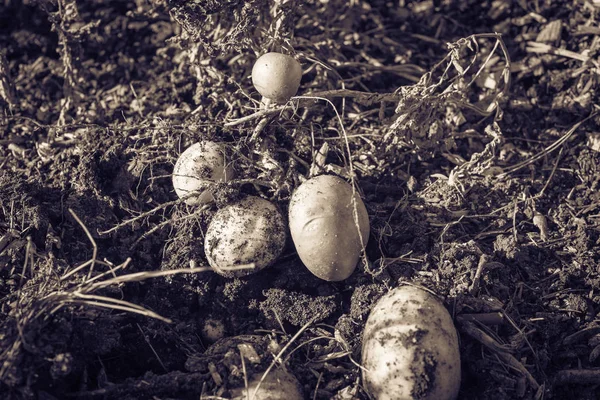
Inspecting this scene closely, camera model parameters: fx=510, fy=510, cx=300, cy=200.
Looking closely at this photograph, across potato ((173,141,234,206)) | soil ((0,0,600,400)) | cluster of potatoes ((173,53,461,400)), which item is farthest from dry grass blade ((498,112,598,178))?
potato ((173,141,234,206))

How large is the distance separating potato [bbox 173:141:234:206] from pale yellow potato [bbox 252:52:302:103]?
41cm

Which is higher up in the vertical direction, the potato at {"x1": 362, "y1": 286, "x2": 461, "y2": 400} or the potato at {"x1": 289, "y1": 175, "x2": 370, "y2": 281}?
the potato at {"x1": 289, "y1": 175, "x2": 370, "y2": 281}

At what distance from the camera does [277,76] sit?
2.69 metres

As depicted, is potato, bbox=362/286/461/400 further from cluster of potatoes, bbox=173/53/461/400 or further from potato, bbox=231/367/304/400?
potato, bbox=231/367/304/400

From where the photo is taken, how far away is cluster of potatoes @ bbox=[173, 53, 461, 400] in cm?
217

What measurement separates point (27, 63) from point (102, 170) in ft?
4.20

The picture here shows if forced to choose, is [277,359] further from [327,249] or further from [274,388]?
[327,249]

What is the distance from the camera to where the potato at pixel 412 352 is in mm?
2146

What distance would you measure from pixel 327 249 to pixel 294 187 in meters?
0.50

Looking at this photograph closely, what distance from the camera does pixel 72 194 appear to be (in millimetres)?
2887

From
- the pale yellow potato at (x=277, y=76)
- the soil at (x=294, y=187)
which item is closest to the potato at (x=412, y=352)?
the soil at (x=294, y=187)

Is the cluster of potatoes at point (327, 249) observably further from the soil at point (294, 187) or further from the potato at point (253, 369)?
the soil at point (294, 187)

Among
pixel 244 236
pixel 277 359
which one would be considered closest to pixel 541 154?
pixel 244 236

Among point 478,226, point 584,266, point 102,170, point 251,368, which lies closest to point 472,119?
point 478,226
